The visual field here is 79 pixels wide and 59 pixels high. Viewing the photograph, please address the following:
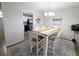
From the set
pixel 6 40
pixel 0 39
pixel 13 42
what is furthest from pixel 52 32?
pixel 0 39

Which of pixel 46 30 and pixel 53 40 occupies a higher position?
pixel 46 30

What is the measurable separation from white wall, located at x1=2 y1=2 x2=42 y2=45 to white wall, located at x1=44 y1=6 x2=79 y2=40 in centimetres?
47

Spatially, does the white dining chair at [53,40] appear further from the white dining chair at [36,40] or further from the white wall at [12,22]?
the white wall at [12,22]

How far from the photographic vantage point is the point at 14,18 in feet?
5.80

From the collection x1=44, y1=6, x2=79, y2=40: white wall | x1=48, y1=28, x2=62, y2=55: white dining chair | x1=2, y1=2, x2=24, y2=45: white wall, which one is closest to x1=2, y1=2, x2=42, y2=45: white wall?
x1=2, y1=2, x2=24, y2=45: white wall

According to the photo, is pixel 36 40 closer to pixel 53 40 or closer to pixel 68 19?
pixel 53 40

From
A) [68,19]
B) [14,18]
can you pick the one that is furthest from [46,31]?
[14,18]

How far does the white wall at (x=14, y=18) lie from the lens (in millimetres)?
1681

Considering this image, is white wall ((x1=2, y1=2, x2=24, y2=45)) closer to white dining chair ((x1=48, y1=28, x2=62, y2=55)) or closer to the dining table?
the dining table

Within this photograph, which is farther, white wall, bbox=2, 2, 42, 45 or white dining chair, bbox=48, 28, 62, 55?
white dining chair, bbox=48, 28, 62, 55

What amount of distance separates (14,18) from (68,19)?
1.19 metres

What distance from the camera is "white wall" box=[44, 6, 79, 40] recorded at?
1.75 m

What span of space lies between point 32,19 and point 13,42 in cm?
66

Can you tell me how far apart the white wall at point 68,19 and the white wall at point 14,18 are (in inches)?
18.5
